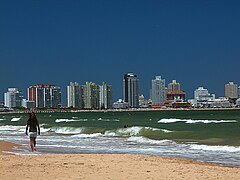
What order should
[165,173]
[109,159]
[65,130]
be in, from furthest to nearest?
1. [65,130]
2. [109,159]
3. [165,173]

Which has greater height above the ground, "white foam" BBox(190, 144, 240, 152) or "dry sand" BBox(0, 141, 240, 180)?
"dry sand" BBox(0, 141, 240, 180)

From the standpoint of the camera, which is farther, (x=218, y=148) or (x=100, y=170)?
(x=218, y=148)

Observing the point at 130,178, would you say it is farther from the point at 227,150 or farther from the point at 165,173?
the point at 227,150

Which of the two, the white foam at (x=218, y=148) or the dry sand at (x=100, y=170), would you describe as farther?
the white foam at (x=218, y=148)

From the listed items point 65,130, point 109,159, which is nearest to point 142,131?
point 65,130

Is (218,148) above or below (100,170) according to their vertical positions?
below

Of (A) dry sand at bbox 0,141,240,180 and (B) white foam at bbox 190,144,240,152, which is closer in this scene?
(A) dry sand at bbox 0,141,240,180

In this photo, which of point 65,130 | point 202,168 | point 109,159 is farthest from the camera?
point 65,130

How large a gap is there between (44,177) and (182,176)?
10.4 ft

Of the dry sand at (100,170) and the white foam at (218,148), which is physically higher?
the dry sand at (100,170)

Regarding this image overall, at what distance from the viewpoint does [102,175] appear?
1138 cm

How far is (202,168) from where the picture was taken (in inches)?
507

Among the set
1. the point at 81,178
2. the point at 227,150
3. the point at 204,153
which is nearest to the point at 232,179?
the point at 81,178

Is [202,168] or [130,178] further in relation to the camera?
[202,168]
